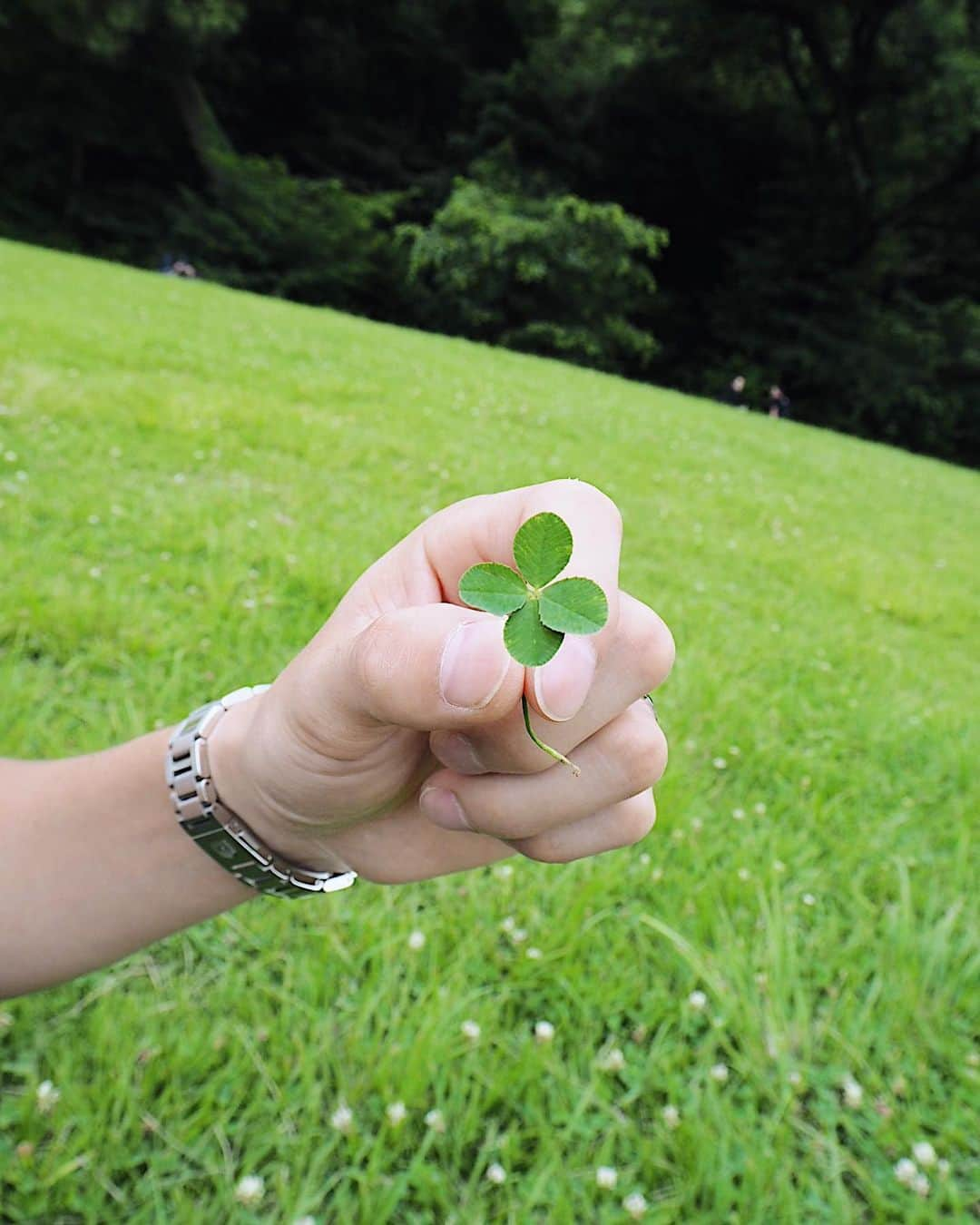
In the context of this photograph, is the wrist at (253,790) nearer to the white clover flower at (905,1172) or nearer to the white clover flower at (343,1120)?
the white clover flower at (343,1120)

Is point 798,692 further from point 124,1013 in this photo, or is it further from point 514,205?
point 514,205

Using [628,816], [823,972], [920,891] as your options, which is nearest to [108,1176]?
[628,816]

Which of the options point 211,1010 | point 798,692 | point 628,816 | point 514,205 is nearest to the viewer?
point 628,816

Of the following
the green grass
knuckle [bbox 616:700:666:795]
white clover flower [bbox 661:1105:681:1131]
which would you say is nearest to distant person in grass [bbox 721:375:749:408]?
the green grass

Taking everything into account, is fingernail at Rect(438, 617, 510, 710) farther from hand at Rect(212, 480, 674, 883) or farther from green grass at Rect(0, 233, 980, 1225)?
green grass at Rect(0, 233, 980, 1225)

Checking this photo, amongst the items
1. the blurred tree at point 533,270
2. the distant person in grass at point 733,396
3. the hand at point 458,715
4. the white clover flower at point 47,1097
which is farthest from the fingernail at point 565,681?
the blurred tree at point 533,270
